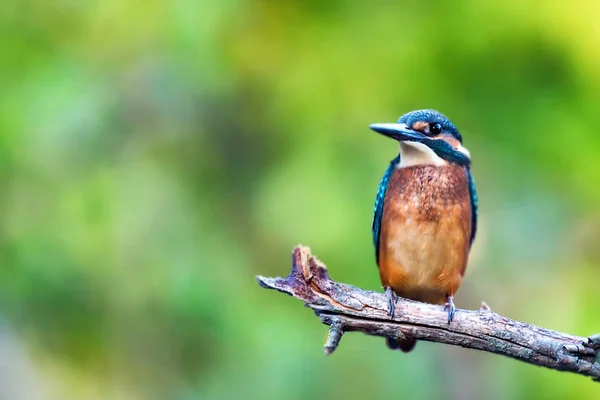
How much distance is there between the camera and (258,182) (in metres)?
4.57

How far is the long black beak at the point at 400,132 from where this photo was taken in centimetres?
299

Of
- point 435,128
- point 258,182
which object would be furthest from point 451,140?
point 258,182

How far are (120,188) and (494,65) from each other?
223 centimetres

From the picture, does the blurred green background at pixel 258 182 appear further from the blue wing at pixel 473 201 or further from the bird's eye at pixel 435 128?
the bird's eye at pixel 435 128

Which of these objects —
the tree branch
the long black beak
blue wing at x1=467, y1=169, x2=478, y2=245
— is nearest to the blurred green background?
blue wing at x1=467, y1=169, x2=478, y2=245

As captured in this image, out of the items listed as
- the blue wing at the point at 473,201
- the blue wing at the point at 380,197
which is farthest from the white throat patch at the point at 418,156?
the blue wing at the point at 473,201

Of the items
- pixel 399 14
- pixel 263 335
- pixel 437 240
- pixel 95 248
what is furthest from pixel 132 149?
pixel 437 240

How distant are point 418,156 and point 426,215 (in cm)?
26

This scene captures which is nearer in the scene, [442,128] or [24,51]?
[442,128]

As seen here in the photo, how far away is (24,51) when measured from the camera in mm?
4418

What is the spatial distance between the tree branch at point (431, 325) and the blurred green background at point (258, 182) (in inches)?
52.7

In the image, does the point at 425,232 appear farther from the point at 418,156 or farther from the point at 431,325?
the point at 431,325

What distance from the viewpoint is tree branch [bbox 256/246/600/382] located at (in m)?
2.58

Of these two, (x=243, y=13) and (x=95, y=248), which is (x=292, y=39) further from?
(x=95, y=248)
